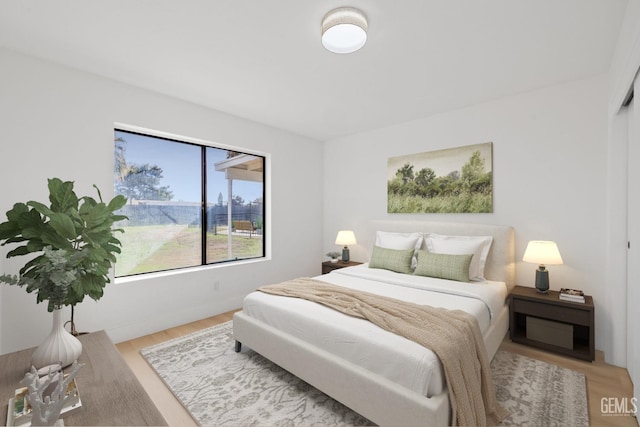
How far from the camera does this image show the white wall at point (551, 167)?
8.77 feet

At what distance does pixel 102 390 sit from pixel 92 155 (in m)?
2.28

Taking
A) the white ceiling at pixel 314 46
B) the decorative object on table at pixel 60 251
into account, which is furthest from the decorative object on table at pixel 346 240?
the decorative object on table at pixel 60 251

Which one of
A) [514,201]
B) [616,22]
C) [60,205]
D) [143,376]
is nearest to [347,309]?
[143,376]

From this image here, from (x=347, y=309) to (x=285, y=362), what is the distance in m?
0.63

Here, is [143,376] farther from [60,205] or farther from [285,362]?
[60,205]

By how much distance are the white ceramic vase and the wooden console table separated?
0.07 m

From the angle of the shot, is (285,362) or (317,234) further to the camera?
(317,234)

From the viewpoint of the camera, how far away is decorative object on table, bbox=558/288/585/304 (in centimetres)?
252

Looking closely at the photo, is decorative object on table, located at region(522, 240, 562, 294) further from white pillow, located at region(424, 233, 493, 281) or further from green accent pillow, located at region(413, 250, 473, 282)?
green accent pillow, located at region(413, 250, 473, 282)

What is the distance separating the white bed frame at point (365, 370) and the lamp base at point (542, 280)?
275 millimetres

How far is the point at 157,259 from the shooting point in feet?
10.9

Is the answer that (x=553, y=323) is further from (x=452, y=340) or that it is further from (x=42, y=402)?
(x=42, y=402)

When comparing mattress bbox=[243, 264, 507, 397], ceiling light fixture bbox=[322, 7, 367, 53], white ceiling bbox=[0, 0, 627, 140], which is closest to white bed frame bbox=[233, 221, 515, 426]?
mattress bbox=[243, 264, 507, 397]

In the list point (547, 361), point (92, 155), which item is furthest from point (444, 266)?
point (92, 155)
